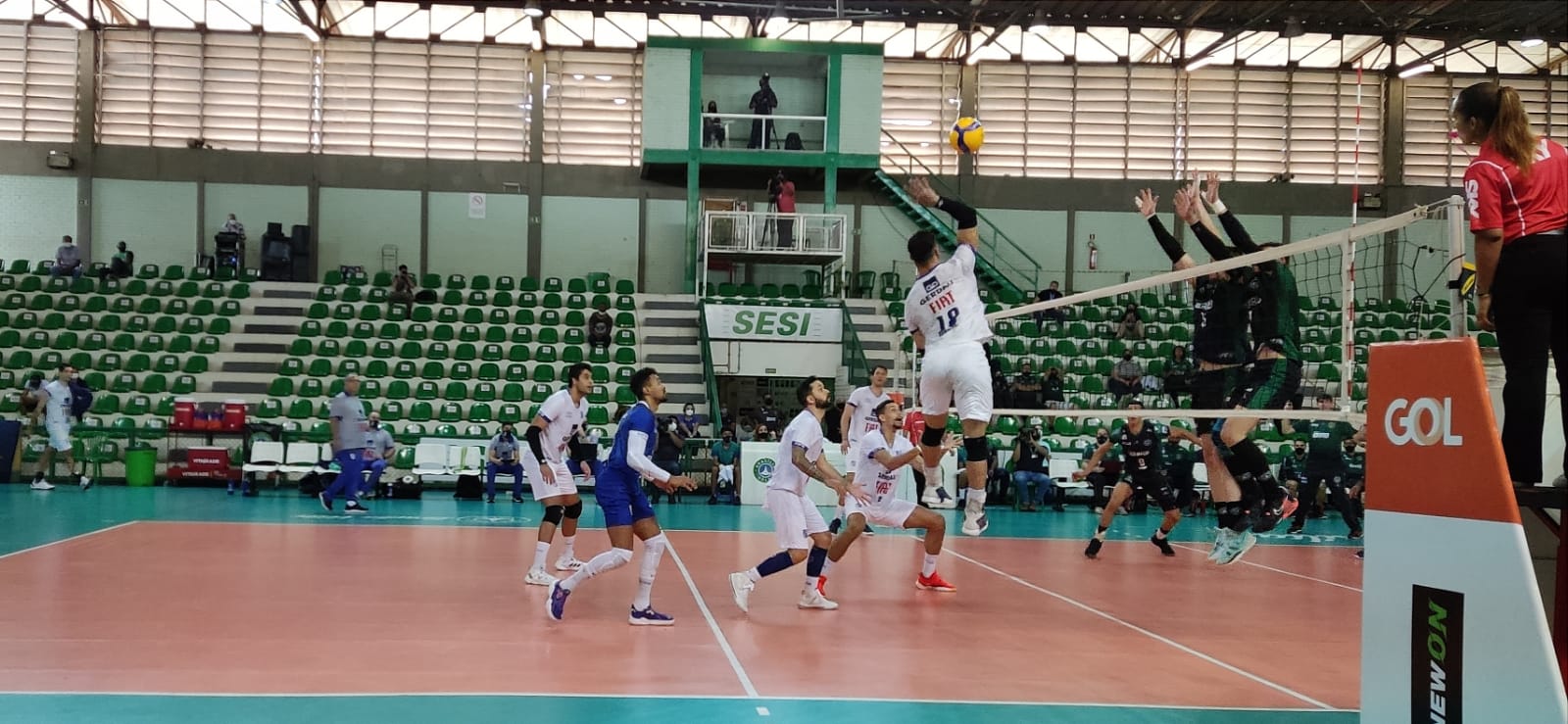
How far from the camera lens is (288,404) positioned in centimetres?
2409

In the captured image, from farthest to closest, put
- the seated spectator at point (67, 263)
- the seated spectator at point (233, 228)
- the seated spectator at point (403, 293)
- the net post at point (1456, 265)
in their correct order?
the seated spectator at point (233, 228), the seated spectator at point (67, 263), the seated spectator at point (403, 293), the net post at point (1456, 265)

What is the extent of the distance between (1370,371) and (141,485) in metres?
22.3

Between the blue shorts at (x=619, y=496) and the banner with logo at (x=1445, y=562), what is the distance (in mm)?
5461

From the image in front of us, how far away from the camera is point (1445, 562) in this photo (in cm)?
378

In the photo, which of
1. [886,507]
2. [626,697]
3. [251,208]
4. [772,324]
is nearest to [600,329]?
[772,324]

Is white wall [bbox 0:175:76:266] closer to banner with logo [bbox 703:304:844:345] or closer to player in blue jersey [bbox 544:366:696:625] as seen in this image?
banner with logo [bbox 703:304:844:345]

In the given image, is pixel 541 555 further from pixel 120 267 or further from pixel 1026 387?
pixel 120 267

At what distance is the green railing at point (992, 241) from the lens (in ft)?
106

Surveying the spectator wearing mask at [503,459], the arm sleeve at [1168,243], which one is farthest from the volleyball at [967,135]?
the spectator wearing mask at [503,459]

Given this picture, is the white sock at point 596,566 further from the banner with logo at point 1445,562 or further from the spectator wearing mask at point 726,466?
the spectator wearing mask at point 726,466

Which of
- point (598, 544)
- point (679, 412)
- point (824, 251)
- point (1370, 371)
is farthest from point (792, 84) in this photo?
point (1370, 371)

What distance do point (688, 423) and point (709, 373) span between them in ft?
8.93

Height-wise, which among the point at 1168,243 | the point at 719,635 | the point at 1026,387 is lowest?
the point at 719,635

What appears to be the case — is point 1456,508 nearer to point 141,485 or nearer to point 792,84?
point 141,485
